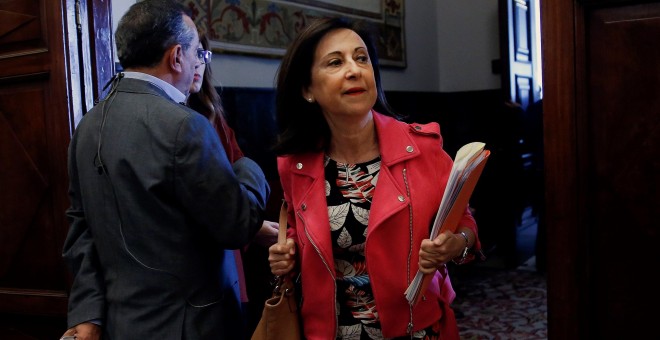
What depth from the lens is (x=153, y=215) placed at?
1.64m

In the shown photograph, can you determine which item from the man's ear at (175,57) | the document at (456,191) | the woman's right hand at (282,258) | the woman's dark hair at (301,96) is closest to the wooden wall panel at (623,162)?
the document at (456,191)

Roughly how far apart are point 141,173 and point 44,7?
1.02m

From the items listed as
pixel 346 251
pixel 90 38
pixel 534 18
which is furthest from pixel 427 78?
pixel 346 251

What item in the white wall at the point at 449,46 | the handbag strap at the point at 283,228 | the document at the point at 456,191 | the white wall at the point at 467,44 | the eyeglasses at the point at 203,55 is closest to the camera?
the document at the point at 456,191

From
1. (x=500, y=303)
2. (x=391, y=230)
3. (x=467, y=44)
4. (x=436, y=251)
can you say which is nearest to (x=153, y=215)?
(x=391, y=230)

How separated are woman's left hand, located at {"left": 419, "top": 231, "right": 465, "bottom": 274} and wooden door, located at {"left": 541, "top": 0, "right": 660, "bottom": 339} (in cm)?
23

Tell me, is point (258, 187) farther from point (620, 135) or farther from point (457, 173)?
point (620, 135)


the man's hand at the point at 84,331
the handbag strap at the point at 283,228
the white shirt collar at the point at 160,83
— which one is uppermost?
the white shirt collar at the point at 160,83

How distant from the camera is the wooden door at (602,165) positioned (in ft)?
4.34

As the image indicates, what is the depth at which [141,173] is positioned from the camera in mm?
1607

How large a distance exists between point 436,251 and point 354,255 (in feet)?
0.86

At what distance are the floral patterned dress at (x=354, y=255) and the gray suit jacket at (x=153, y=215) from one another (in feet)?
0.90

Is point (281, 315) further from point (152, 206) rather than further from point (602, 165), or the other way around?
point (602, 165)

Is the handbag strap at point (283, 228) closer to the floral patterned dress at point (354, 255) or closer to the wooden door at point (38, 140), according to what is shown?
the floral patterned dress at point (354, 255)
